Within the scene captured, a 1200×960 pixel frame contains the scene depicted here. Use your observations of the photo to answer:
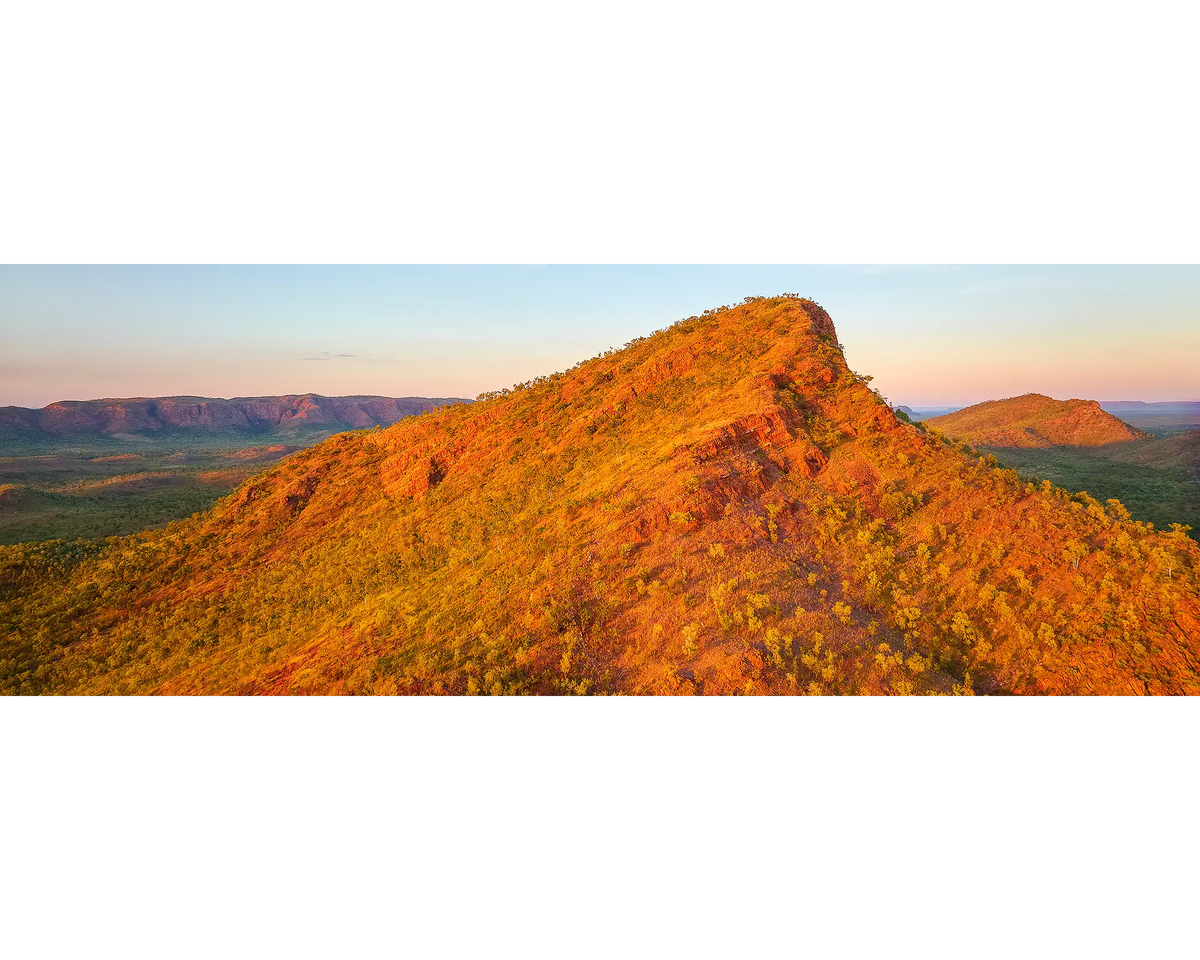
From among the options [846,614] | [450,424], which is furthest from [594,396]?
[846,614]

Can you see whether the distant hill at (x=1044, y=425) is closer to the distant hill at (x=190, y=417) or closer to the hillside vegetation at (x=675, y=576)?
the hillside vegetation at (x=675, y=576)

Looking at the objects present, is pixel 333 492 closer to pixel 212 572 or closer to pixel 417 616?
pixel 212 572

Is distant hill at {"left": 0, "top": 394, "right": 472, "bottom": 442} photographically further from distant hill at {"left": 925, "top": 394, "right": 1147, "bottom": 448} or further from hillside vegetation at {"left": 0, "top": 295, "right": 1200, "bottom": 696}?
distant hill at {"left": 925, "top": 394, "right": 1147, "bottom": 448}

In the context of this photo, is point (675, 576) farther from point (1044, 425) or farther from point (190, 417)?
point (190, 417)

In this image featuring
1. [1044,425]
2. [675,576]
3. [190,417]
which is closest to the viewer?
[675,576]

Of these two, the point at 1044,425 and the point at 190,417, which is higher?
the point at 190,417

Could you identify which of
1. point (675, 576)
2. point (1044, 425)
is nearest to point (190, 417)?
point (675, 576)
